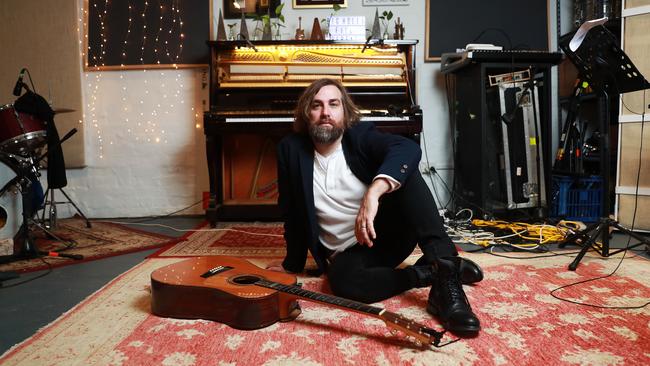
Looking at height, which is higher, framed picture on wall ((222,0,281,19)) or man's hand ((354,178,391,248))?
framed picture on wall ((222,0,281,19))

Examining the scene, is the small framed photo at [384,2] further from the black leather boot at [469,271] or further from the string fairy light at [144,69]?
the black leather boot at [469,271]

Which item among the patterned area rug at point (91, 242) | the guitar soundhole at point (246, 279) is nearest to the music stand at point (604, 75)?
the guitar soundhole at point (246, 279)

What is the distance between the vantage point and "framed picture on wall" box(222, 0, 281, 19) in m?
3.76

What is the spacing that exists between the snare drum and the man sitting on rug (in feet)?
6.46

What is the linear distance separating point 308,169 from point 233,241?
4.17 feet

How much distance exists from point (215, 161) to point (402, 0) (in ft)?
7.19

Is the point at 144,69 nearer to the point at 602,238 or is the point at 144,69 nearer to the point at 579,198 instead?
the point at 602,238

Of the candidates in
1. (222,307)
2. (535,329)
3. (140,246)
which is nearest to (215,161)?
(140,246)

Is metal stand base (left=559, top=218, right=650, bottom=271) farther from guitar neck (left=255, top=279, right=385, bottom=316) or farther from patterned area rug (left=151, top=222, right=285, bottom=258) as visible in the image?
patterned area rug (left=151, top=222, right=285, bottom=258)

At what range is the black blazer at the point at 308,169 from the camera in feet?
5.46

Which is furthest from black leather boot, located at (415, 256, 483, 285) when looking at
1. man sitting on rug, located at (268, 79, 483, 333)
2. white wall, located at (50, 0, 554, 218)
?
white wall, located at (50, 0, 554, 218)

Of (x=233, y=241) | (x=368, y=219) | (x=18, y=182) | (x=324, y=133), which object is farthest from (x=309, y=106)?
(x=18, y=182)

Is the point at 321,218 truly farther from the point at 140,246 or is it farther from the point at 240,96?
the point at 240,96

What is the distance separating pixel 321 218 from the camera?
1788 mm
